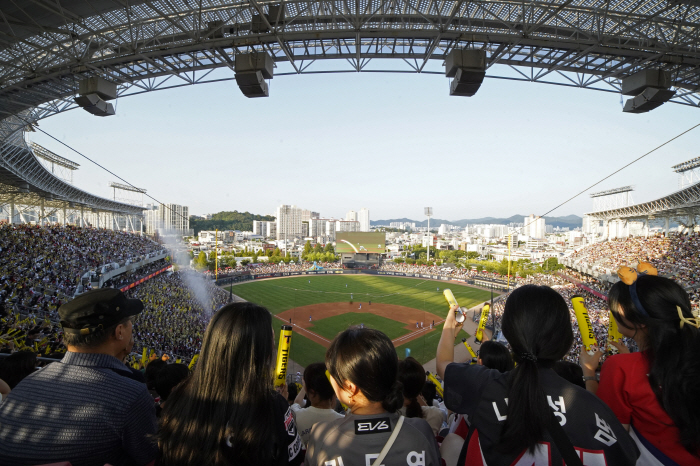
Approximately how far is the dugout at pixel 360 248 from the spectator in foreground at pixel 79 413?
177 feet

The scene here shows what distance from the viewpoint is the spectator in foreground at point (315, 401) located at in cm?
268

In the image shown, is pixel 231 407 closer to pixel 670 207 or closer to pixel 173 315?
pixel 173 315

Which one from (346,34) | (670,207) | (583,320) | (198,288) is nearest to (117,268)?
(198,288)

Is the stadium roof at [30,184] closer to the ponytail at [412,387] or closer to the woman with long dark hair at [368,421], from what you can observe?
the ponytail at [412,387]

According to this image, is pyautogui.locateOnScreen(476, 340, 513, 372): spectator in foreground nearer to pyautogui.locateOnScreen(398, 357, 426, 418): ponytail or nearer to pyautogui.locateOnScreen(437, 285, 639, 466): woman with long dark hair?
pyautogui.locateOnScreen(398, 357, 426, 418): ponytail

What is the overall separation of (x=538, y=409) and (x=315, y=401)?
191 centimetres

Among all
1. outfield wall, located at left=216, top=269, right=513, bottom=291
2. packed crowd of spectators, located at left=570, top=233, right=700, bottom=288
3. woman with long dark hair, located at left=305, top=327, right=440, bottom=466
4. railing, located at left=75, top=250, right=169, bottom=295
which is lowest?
outfield wall, located at left=216, top=269, right=513, bottom=291

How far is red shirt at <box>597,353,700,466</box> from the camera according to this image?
6.05ft

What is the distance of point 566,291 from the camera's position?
31.0m

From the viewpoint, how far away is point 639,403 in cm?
191

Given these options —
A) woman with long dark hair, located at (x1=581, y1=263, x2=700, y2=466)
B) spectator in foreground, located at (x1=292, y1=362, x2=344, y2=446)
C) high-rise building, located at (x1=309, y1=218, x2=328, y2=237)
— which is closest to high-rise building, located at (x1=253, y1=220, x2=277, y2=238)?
high-rise building, located at (x1=309, y1=218, x2=328, y2=237)

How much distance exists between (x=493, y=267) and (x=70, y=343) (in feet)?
158

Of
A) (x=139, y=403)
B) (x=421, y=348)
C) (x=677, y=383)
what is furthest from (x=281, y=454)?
(x=421, y=348)

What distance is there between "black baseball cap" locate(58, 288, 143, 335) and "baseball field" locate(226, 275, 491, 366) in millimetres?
16195
